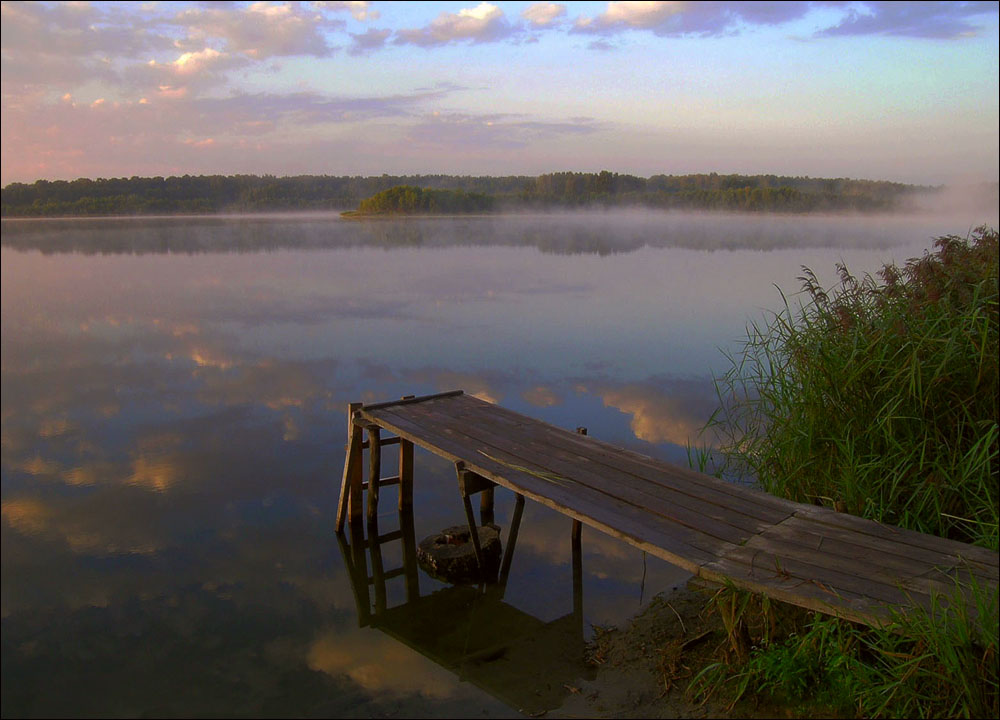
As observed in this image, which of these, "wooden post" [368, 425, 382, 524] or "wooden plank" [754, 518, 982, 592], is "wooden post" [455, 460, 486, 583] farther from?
"wooden plank" [754, 518, 982, 592]

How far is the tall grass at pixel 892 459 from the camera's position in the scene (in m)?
2.95

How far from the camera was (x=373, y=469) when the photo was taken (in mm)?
6109

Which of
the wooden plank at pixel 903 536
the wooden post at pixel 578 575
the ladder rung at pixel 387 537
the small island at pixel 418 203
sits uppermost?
the small island at pixel 418 203

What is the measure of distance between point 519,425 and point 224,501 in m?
2.77

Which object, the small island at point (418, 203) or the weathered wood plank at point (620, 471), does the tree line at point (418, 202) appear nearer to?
the small island at point (418, 203)

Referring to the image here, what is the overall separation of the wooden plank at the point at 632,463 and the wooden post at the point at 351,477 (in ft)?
2.34

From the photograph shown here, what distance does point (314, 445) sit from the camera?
26.1ft

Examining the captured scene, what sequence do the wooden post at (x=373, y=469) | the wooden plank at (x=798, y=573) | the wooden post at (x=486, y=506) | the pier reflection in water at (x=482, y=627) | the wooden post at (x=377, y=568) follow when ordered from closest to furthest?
the wooden plank at (x=798, y=573) < the pier reflection in water at (x=482, y=627) < the wooden post at (x=377, y=568) < the wooden post at (x=373, y=469) < the wooden post at (x=486, y=506)

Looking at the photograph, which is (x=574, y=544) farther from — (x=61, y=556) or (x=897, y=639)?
(x=61, y=556)

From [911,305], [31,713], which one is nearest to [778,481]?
[911,305]

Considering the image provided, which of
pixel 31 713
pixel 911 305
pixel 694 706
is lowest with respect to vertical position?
pixel 31 713

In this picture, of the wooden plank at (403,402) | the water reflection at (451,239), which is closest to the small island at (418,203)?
the water reflection at (451,239)

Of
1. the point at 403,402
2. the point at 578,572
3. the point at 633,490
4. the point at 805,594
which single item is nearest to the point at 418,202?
the point at 403,402

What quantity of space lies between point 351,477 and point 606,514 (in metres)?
2.78
